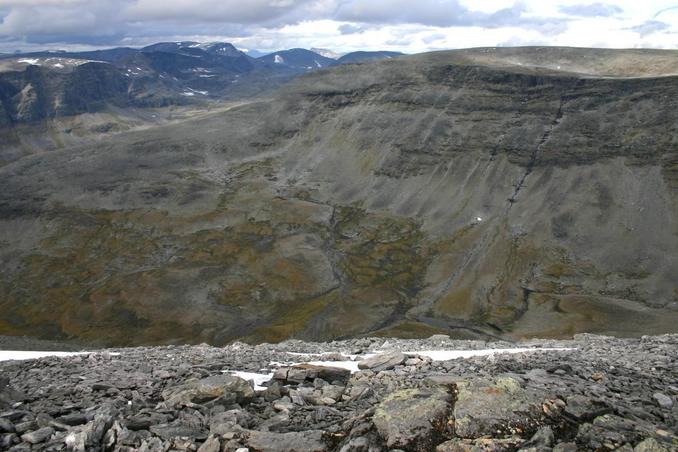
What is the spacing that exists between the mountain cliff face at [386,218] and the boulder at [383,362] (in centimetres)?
6984

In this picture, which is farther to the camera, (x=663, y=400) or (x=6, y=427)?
(x=663, y=400)

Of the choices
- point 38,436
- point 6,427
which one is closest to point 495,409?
point 38,436

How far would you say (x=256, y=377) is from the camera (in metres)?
19.2

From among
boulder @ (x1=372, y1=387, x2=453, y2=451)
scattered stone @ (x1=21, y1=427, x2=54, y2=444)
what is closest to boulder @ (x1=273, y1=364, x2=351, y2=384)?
boulder @ (x1=372, y1=387, x2=453, y2=451)

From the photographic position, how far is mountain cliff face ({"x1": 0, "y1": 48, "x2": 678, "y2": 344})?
101312mm

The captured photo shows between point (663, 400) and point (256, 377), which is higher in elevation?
point (663, 400)

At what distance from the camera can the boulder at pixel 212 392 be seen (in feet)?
51.5

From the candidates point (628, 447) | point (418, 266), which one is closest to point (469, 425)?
point (628, 447)

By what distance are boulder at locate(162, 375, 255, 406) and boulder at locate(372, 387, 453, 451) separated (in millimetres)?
4661

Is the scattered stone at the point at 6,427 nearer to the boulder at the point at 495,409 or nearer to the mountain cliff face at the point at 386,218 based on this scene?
the boulder at the point at 495,409

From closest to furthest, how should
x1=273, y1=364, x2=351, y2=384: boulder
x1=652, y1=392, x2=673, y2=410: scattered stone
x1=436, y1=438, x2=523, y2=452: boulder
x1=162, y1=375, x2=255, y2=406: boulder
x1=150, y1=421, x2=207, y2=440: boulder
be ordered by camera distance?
x1=436, y1=438, x2=523, y2=452: boulder → x1=150, y1=421, x2=207, y2=440: boulder → x1=652, y1=392, x2=673, y2=410: scattered stone → x1=162, y1=375, x2=255, y2=406: boulder → x1=273, y1=364, x2=351, y2=384: boulder

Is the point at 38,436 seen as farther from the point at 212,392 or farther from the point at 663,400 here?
the point at 663,400

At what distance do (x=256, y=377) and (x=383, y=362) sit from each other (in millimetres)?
4800

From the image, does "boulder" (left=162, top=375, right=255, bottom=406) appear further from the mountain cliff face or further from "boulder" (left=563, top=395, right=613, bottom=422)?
the mountain cliff face
